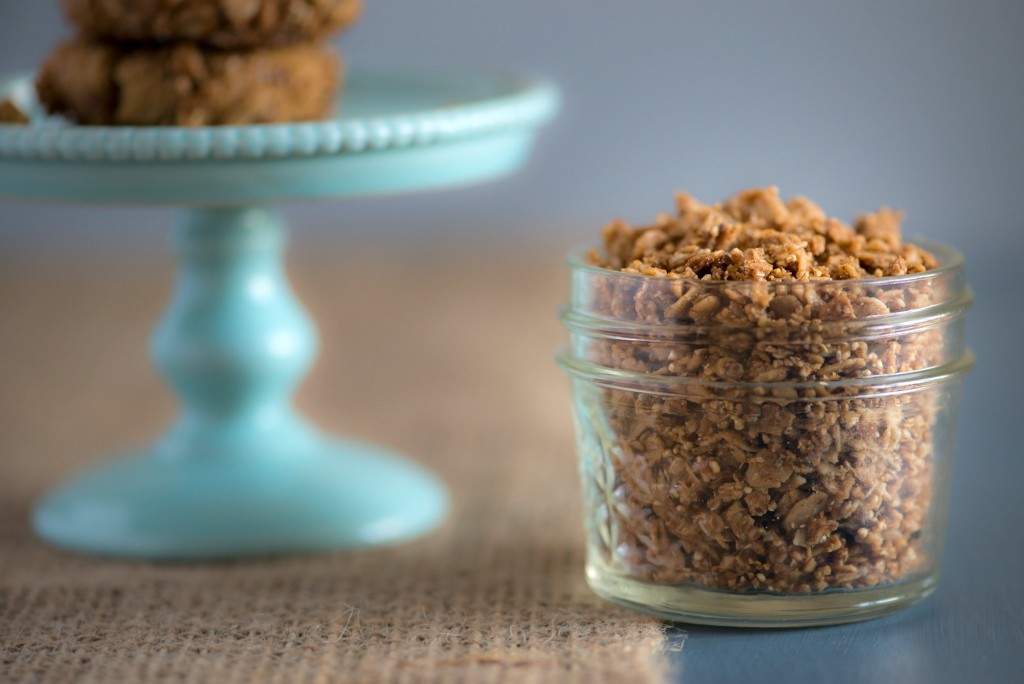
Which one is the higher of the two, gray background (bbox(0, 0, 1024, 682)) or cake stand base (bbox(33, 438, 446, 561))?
gray background (bbox(0, 0, 1024, 682))

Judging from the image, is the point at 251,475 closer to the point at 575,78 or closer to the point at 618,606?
the point at 618,606

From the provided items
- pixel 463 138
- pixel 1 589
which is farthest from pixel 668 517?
pixel 1 589

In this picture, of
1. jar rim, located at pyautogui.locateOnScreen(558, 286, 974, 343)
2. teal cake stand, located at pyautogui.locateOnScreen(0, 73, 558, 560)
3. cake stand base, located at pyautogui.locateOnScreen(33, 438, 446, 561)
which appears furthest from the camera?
cake stand base, located at pyautogui.locateOnScreen(33, 438, 446, 561)

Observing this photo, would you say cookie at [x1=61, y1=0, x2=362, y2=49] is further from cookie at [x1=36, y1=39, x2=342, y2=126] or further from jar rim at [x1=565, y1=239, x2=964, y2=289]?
jar rim at [x1=565, y1=239, x2=964, y2=289]

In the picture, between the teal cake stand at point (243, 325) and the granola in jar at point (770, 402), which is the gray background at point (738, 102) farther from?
the granola in jar at point (770, 402)

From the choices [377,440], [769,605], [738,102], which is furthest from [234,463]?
[738,102]

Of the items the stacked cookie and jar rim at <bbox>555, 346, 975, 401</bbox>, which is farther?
the stacked cookie

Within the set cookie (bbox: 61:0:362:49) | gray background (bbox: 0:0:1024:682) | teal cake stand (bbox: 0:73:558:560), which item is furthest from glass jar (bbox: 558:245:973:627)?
gray background (bbox: 0:0:1024:682)
